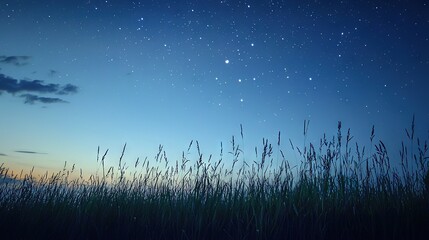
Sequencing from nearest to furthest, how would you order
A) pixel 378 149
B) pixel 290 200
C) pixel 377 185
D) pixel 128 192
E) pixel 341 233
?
pixel 341 233 < pixel 290 200 < pixel 377 185 < pixel 128 192 < pixel 378 149

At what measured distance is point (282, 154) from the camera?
4.50 meters

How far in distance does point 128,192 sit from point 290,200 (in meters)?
2.17

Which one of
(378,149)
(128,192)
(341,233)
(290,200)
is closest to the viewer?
(341,233)

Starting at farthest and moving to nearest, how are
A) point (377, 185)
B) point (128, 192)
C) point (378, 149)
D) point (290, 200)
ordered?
point (378, 149) < point (128, 192) < point (377, 185) < point (290, 200)

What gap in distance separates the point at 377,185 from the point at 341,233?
1144 mm

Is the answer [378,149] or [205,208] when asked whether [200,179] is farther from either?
[378,149]

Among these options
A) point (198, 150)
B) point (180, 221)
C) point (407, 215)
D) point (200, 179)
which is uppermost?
point (198, 150)

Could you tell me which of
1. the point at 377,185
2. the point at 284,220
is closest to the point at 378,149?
the point at 377,185

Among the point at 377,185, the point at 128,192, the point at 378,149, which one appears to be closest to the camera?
the point at 377,185

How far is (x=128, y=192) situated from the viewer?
4.11 metres

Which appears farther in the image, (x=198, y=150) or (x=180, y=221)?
(x=198, y=150)

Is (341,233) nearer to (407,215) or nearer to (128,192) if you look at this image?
(407,215)

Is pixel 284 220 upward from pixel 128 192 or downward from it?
downward

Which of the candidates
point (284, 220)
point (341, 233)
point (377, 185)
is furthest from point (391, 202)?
point (284, 220)
